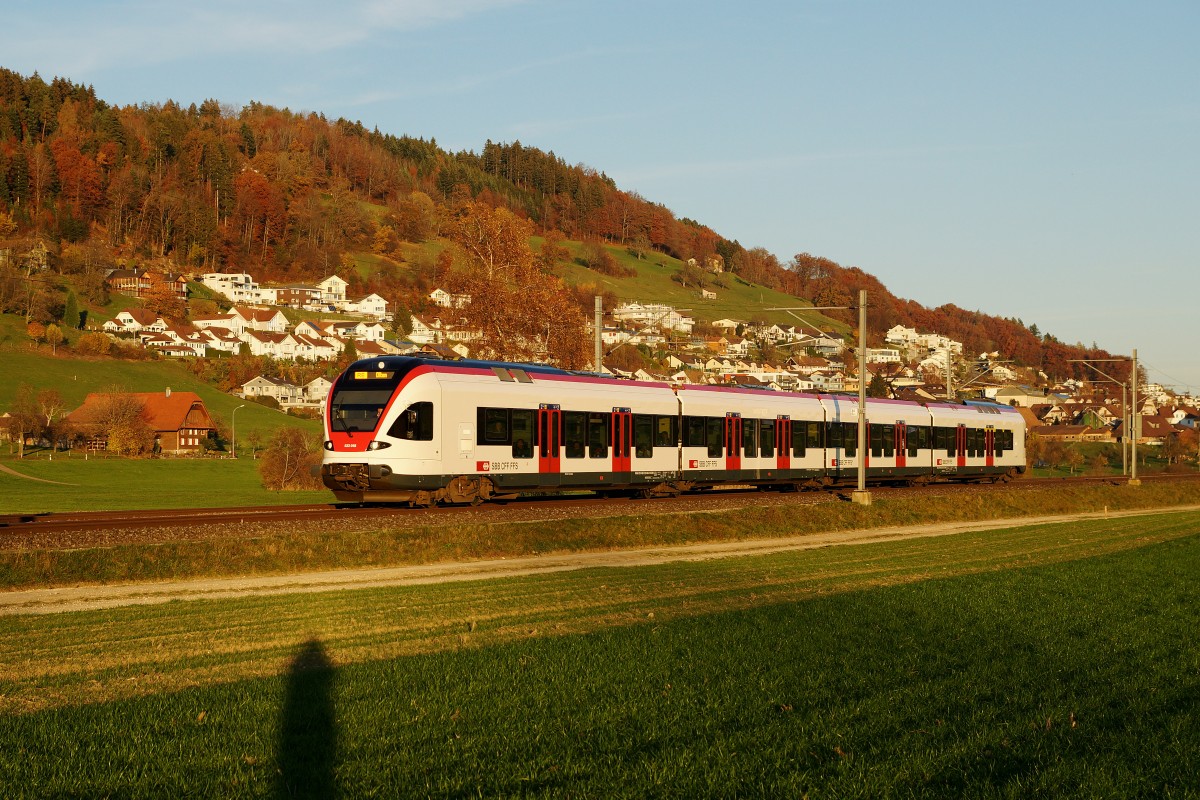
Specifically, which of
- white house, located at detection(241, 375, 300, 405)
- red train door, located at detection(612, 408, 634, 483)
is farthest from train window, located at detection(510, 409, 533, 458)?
white house, located at detection(241, 375, 300, 405)

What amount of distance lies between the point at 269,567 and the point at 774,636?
11752 mm

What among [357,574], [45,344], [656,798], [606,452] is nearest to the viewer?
[656,798]

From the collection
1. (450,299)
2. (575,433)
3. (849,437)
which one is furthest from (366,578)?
(450,299)

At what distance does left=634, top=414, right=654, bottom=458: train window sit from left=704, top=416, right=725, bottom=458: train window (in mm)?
3396

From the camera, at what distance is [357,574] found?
21.0 meters

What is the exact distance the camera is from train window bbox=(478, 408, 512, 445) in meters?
30.4

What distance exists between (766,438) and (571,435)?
11.6 meters

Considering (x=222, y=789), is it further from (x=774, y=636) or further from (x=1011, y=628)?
(x=1011, y=628)

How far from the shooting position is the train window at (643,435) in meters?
36.1

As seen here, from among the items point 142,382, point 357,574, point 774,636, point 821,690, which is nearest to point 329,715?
point 821,690

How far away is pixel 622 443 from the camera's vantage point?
35.5 meters

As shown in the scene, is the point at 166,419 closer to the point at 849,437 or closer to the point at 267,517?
the point at 849,437

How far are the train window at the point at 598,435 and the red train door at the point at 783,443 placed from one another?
10.5m

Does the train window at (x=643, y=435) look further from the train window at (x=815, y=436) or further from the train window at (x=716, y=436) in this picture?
the train window at (x=815, y=436)
